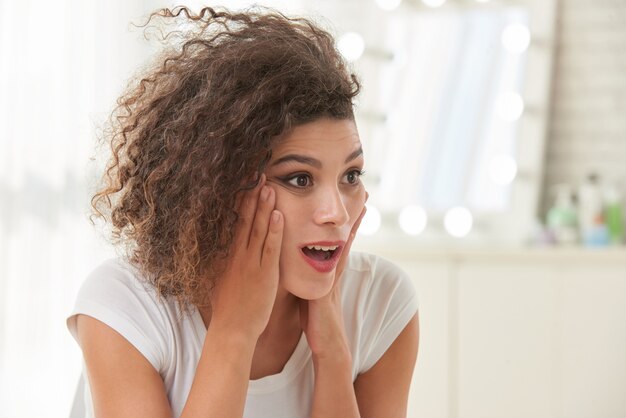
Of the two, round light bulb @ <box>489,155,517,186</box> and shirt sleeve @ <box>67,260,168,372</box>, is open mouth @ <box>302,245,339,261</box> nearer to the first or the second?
shirt sleeve @ <box>67,260,168,372</box>

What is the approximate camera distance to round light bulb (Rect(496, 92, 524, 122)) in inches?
119

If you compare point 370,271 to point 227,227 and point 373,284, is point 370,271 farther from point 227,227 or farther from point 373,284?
point 227,227

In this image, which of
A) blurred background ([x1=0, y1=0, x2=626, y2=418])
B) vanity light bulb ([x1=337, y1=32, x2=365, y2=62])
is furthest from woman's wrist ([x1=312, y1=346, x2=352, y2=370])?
vanity light bulb ([x1=337, y1=32, x2=365, y2=62])

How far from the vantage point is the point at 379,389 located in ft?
4.39

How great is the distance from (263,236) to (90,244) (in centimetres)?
153

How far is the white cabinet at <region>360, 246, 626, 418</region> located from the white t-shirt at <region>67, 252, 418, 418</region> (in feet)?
4.62

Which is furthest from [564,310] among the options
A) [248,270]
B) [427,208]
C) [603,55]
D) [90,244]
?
[248,270]

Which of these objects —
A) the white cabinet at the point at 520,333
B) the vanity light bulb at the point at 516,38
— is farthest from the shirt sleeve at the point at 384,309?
the vanity light bulb at the point at 516,38

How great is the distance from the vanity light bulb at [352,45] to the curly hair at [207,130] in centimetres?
194

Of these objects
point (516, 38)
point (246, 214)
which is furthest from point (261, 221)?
point (516, 38)

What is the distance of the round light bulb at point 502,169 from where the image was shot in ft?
9.93

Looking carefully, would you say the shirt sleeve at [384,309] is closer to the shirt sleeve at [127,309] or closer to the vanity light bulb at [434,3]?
the shirt sleeve at [127,309]

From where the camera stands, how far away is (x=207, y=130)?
1.14 metres

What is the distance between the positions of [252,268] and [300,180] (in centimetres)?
13
